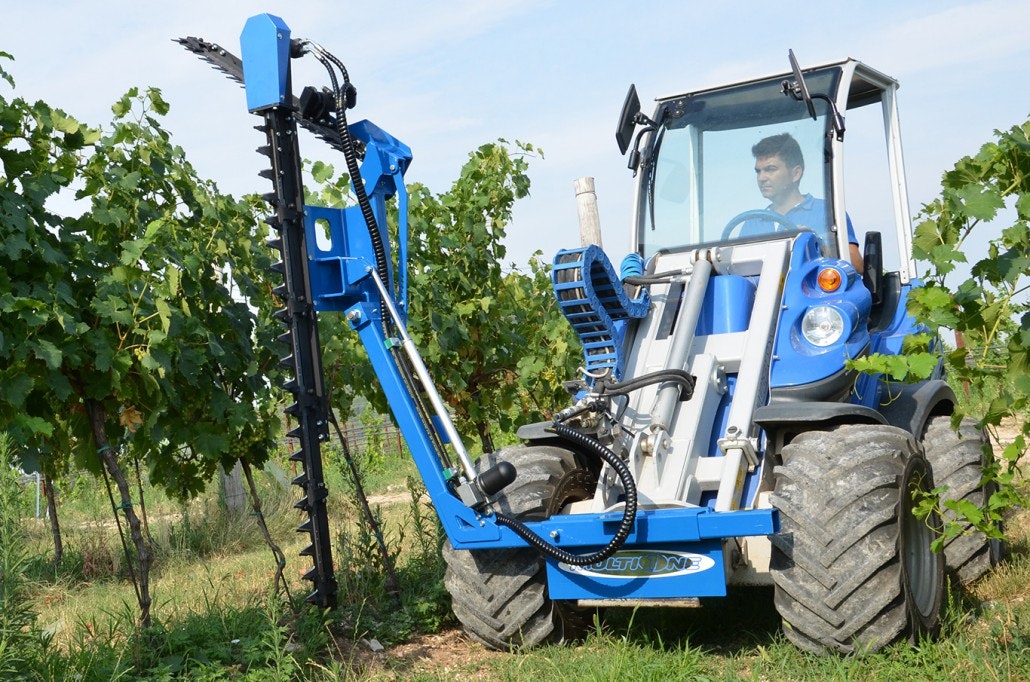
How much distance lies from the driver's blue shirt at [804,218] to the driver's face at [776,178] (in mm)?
71

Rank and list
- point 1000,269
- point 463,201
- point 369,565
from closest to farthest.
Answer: point 1000,269 → point 369,565 → point 463,201

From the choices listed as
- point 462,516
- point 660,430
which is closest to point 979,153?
point 660,430

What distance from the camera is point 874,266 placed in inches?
243

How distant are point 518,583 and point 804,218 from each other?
7.92 ft

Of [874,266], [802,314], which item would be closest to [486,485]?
[802,314]

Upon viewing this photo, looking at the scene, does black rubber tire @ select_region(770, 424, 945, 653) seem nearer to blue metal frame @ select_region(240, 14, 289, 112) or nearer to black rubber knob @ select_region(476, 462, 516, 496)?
black rubber knob @ select_region(476, 462, 516, 496)

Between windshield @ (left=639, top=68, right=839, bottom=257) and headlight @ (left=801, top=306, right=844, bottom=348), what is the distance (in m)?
0.56

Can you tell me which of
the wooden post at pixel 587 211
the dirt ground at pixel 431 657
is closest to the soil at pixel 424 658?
the dirt ground at pixel 431 657

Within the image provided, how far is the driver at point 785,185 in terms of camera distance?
5.67 meters

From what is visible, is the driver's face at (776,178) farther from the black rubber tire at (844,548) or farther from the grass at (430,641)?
the grass at (430,641)

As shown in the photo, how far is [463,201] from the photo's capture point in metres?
8.73

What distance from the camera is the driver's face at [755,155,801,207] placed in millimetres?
5766

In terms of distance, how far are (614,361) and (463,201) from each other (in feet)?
13.2

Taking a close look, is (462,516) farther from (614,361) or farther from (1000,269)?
(1000,269)
